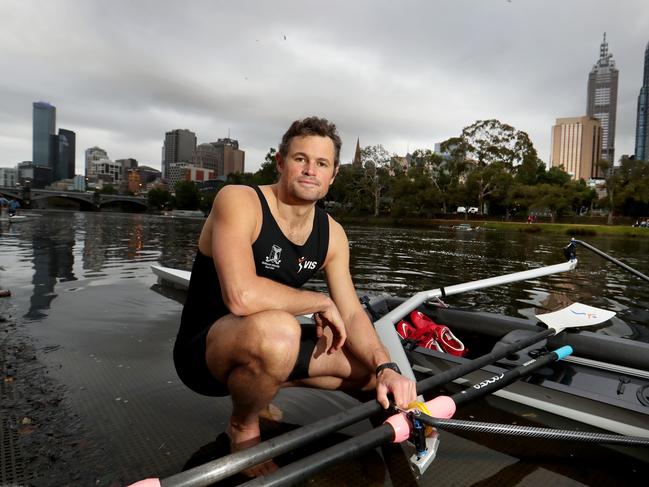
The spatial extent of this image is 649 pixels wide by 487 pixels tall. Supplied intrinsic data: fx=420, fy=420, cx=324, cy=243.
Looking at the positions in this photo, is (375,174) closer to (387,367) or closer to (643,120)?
(387,367)

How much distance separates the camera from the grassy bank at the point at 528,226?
42.6 m

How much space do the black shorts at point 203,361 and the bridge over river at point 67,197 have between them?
109m

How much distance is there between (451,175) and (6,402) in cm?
6425

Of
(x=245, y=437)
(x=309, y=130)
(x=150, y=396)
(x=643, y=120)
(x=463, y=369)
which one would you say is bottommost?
(x=150, y=396)

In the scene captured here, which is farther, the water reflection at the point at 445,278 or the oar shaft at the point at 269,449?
the water reflection at the point at 445,278

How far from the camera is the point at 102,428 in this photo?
2793 mm

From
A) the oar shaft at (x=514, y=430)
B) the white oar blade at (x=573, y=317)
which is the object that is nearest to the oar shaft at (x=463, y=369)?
the oar shaft at (x=514, y=430)

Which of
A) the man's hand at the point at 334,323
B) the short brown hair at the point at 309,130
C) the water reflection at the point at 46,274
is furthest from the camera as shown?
the water reflection at the point at 46,274

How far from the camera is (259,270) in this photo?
247 cm

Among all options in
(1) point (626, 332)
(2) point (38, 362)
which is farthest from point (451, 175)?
(2) point (38, 362)

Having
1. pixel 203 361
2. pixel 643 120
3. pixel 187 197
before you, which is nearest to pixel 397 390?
pixel 203 361

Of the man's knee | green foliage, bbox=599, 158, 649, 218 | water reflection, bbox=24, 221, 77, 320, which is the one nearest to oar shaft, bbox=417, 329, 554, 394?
the man's knee

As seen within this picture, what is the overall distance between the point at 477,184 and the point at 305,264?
195 ft

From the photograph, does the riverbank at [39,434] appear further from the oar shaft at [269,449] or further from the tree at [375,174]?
the tree at [375,174]
